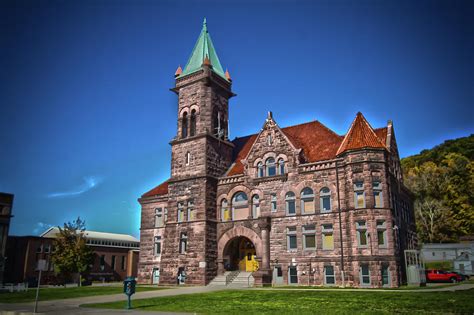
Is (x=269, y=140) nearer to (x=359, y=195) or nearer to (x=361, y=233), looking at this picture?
(x=359, y=195)

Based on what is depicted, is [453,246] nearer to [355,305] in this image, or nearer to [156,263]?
[156,263]

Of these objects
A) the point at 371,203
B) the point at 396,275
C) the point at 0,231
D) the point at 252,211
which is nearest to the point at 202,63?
the point at 252,211

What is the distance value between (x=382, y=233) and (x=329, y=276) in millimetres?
5209

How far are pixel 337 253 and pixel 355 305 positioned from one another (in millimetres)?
15146

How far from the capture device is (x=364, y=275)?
2911 cm

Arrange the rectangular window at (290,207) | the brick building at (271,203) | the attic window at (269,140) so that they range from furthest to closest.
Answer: the attic window at (269,140) < the rectangular window at (290,207) < the brick building at (271,203)

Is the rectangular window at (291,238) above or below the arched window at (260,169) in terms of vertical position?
below

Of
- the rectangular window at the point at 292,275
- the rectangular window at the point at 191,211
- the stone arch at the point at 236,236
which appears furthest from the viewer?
the rectangular window at the point at 191,211

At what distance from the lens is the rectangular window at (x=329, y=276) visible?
3057 centimetres

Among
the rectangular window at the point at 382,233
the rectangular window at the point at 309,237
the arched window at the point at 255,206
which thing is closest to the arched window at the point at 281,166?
the arched window at the point at 255,206

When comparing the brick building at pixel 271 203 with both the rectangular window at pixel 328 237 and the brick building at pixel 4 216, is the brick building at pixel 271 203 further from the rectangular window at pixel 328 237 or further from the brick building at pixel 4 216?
the brick building at pixel 4 216

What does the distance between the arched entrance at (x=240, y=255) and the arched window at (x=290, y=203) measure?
5.02 m

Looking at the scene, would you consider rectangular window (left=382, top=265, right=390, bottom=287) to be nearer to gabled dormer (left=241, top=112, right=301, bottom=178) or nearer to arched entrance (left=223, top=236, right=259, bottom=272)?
gabled dormer (left=241, top=112, right=301, bottom=178)

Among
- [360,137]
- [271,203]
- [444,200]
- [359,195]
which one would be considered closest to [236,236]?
[271,203]
